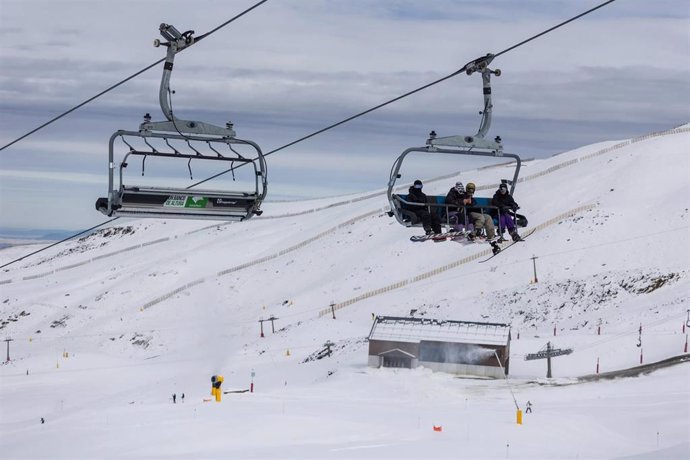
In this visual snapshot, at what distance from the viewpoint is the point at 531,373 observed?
179 feet

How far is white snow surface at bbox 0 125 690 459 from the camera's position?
3928 centimetres

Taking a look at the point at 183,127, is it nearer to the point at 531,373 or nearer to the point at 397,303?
the point at 531,373

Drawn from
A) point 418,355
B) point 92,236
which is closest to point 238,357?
point 418,355

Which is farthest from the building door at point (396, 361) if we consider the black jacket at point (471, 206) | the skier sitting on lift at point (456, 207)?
the skier sitting on lift at point (456, 207)

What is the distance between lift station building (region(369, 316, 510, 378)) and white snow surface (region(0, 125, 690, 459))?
1253mm

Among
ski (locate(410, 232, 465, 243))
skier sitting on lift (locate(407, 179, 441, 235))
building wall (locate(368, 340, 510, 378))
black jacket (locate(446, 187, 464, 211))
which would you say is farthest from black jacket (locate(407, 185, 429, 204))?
building wall (locate(368, 340, 510, 378))

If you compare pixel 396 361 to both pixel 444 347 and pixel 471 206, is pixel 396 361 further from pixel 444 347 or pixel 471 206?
pixel 471 206

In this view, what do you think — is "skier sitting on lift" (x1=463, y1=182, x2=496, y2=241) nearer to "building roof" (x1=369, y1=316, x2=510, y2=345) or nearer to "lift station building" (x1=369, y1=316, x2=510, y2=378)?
"lift station building" (x1=369, y1=316, x2=510, y2=378)

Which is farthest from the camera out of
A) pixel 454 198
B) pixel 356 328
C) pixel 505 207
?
pixel 356 328

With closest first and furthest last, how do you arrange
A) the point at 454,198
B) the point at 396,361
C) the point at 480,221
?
the point at 480,221 < the point at 454,198 < the point at 396,361

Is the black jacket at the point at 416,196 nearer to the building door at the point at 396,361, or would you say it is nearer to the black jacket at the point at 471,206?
the black jacket at the point at 471,206

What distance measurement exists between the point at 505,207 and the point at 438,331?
114 feet

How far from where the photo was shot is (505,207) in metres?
23.8

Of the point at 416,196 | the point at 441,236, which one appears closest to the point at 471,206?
the point at 441,236
